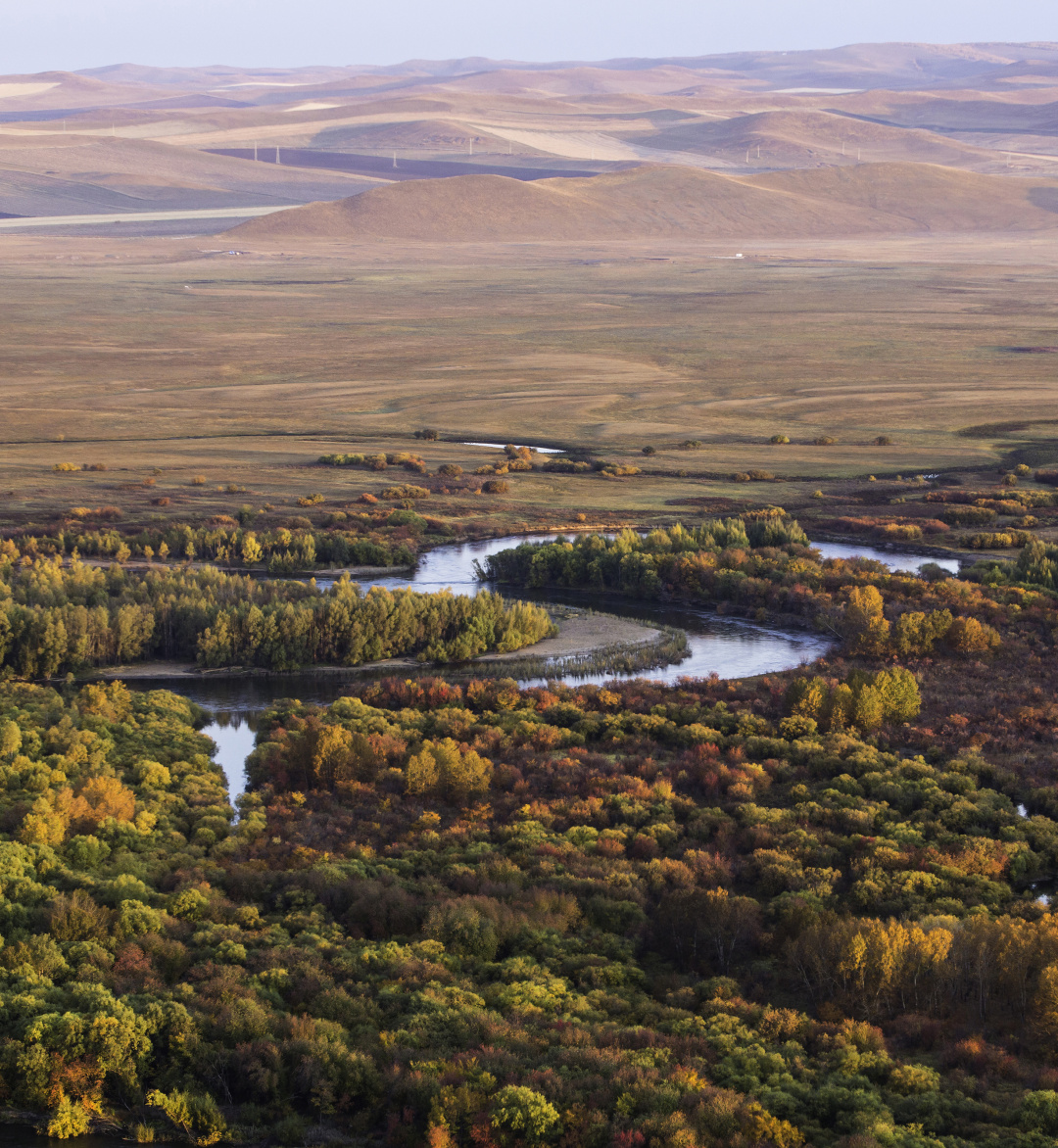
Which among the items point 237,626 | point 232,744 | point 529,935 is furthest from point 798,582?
point 529,935

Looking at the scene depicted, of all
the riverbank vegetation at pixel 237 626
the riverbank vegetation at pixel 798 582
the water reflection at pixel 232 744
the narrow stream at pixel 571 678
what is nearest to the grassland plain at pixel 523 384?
the riverbank vegetation at pixel 798 582

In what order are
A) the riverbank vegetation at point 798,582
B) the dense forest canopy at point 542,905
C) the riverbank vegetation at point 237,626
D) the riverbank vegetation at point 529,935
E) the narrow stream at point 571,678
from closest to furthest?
the riverbank vegetation at point 529,935, the dense forest canopy at point 542,905, the narrow stream at point 571,678, the riverbank vegetation at point 237,626, the riverbank vegetation at point 798,582

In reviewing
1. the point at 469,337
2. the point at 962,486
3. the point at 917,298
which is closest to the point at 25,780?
the point at 962,486

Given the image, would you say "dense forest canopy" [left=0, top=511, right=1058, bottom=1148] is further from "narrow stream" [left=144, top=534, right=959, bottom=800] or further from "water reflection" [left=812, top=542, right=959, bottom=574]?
"water reflection" [left=812, top=542, right=959, bottom=574]

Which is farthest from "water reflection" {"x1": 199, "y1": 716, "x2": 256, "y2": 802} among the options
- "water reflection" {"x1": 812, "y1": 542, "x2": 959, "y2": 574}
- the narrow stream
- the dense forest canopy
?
"water reflection" {"x1": 812, "y1": 542, "x2": 959, "y2": 574}

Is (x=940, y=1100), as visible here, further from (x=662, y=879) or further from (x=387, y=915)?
(x=387, y=915)

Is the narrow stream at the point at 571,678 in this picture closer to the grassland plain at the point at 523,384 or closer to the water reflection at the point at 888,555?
the water reflection at the point at 888,555
